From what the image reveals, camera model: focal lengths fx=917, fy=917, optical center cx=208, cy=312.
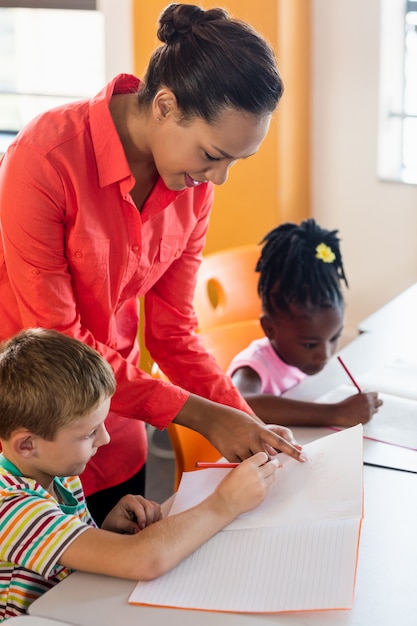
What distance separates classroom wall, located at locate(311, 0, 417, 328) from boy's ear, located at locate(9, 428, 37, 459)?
2.14m

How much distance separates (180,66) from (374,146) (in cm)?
194

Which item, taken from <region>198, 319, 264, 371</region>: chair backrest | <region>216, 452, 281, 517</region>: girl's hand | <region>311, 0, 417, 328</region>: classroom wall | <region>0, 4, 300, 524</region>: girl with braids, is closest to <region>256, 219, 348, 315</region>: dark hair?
<region>198, 319, 264, 371</region>: chair backrest

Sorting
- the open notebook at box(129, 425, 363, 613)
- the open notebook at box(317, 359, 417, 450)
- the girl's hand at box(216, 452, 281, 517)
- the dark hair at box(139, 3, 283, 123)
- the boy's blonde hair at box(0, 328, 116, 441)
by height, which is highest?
the dark hair at box(139, 3, 283, 123)

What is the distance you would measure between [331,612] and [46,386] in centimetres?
44

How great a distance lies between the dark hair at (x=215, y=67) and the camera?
4.00 ft

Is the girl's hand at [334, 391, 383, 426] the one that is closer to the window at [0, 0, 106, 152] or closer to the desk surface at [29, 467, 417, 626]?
the desk surface at [29, 467, 417, 626]

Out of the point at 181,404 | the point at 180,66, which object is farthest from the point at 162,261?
the point at 180,66

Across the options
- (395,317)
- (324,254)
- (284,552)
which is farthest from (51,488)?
A: (395,317)

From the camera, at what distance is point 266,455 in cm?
128

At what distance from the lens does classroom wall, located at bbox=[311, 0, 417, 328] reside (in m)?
3.00

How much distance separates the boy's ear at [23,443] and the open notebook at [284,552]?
22 centimetres

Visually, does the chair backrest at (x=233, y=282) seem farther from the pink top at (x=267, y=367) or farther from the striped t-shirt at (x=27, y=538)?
the striped t-shirt at (x=27, y=538)

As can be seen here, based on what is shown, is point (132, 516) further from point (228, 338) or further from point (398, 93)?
point (398, 93)

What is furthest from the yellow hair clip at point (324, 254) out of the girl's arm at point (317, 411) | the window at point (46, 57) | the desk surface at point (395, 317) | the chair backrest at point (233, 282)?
the window at point (46, 57)
